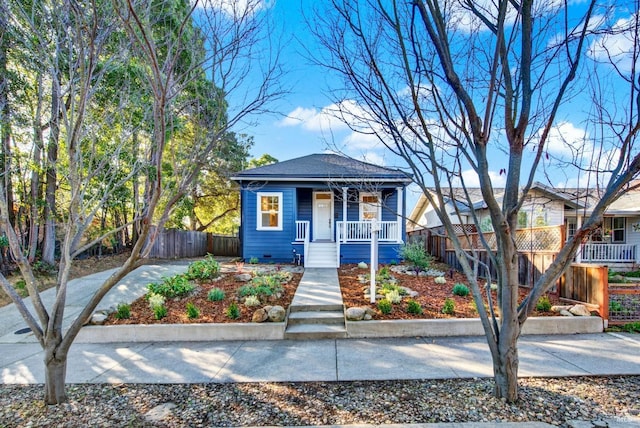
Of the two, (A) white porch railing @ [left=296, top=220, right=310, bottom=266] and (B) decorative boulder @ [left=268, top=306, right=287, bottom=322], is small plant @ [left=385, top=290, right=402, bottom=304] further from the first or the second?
(A) white porch railing @ [left=296, top=220, right=310, bottom=266]

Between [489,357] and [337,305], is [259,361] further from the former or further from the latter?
[489,357]

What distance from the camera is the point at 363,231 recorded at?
37.7ft

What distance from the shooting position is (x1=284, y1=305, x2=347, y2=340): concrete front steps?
4910mm

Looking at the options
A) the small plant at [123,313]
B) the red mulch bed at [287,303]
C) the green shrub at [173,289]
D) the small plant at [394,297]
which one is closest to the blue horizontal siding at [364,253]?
the red mulch bed at [287,303]

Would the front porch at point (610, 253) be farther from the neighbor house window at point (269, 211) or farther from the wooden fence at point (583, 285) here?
the neighbor house window at point (269, 211)

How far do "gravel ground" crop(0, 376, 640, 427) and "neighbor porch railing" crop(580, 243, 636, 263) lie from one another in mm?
13144

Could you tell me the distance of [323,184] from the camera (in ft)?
38.7

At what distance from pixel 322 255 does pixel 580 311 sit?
23.9 ft

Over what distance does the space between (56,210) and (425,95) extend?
11372 millimetres

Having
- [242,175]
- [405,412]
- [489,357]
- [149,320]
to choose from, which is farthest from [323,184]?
[405,412]

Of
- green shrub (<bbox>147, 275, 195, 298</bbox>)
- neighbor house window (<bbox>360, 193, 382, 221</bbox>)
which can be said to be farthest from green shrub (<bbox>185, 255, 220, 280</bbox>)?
neighbor house window (<bbox>360, 193, 382, 221</bbox>)

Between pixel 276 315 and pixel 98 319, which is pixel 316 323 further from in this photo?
pixel 98 319

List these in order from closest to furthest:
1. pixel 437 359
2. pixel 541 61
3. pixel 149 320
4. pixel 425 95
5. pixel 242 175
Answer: pixel 541 61 < pixel 425 95 < pixel 437 359 < pixel 149 320 < pixel 242 175

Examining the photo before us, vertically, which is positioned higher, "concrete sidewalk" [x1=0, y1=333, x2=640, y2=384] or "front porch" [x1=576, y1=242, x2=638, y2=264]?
"front porch" [x1=576, y1=242, x2=638, y2=264]
